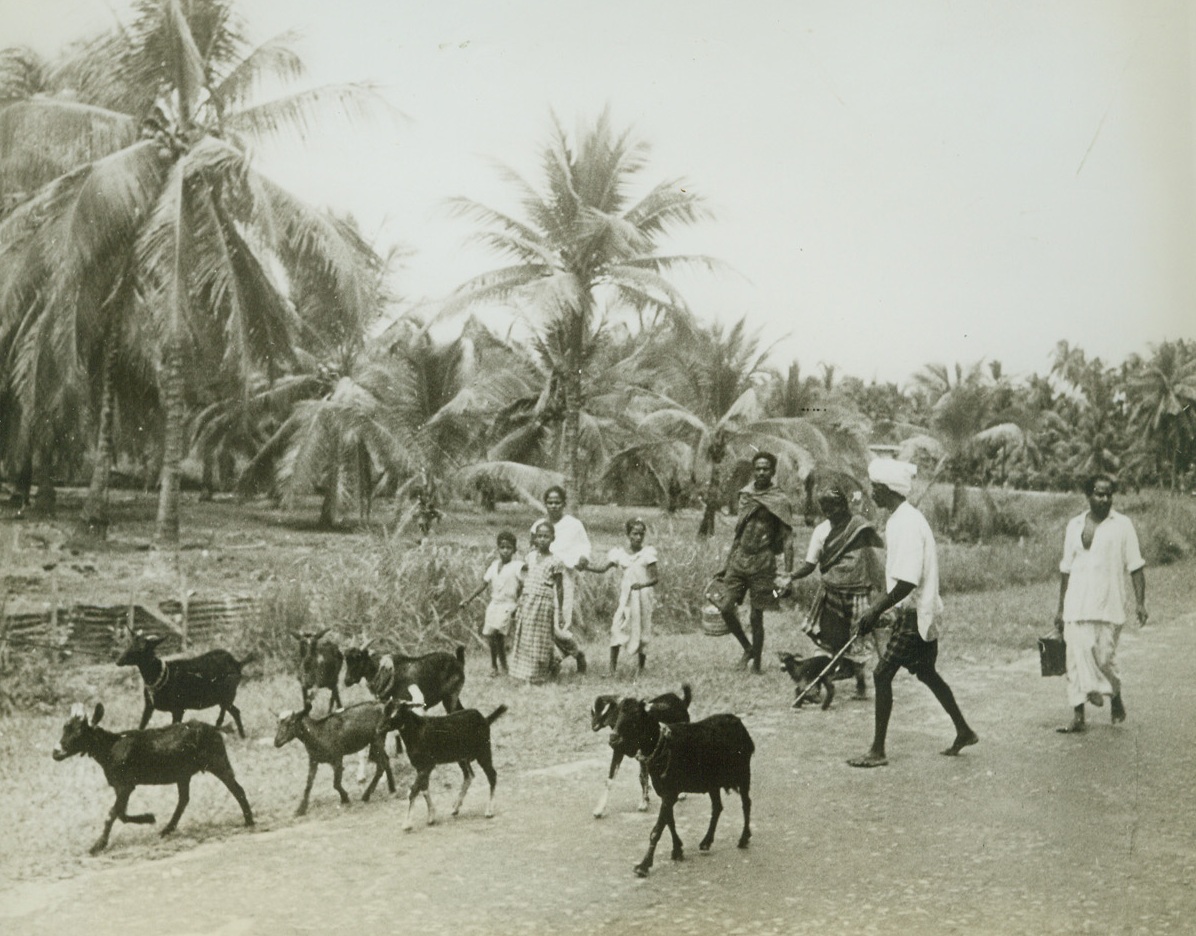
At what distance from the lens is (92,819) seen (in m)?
3.69

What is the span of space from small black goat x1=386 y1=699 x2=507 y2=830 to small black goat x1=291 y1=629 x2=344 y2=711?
451 mm

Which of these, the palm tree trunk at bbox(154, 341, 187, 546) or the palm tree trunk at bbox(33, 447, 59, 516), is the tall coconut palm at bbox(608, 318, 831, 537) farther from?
the palm tree trunk at bbox(33, 447, 59, 516)

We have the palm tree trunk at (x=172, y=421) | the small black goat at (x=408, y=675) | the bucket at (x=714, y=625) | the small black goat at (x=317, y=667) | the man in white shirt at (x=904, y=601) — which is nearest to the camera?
the small black goat at (x=408, y=675)

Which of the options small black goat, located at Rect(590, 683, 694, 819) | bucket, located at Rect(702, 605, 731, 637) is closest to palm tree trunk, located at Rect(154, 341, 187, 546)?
small black goat, located at Rect(590, 683, 694, 819)

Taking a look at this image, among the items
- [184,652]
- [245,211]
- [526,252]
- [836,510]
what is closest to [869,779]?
[836,510]

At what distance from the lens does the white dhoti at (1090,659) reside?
4875 millimetres

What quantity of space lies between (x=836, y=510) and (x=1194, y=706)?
1777 millimetres

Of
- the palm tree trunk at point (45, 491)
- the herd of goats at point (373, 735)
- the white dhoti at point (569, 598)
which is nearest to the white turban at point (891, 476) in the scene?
the herd of goats at point (373, 735)

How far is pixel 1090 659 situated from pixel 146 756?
13.6 ft

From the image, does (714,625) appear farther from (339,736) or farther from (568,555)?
(339,736)

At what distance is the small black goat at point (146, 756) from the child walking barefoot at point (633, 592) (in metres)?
1.87

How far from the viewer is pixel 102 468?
4.49 m

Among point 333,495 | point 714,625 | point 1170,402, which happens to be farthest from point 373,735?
point 1170,402

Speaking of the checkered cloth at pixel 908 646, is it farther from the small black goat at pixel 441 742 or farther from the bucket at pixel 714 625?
the small black goat at pixel 441 742
